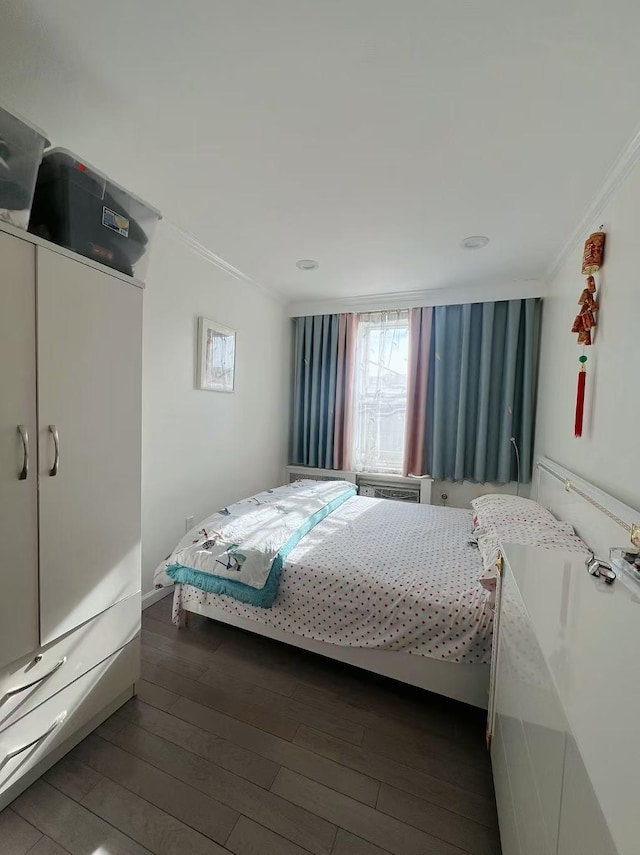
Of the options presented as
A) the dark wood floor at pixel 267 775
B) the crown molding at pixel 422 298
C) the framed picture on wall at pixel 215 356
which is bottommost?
the dark wood floor at pixel 267 775

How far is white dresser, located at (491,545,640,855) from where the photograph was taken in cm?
47

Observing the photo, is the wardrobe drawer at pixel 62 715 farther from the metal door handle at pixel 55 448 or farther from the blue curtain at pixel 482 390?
the blue curtain at pixel 482 390

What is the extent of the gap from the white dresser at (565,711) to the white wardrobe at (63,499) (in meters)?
1.46

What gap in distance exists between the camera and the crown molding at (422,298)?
308 cm

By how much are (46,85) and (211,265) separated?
1.48 m

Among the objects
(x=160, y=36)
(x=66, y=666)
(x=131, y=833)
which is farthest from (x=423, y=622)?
(x=160, y=36)

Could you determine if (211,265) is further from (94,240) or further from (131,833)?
(131,833)

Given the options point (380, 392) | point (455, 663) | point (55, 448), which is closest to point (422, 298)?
point (380, 392)

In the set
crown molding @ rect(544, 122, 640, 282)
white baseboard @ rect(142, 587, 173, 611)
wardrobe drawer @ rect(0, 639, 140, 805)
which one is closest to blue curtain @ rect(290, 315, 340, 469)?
white baseboard @ rect(142, 587, 173, 611)

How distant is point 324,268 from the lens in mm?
2926

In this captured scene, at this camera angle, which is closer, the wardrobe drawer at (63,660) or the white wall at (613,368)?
Answer: the wardrobe drawer at (63,660)

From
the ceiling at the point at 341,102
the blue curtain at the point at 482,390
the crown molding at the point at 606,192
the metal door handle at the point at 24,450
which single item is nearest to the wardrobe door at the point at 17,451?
the metal door handle at the point at 24,450

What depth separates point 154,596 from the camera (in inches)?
94.4

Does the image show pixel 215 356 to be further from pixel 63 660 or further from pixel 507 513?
pixel 507 513
